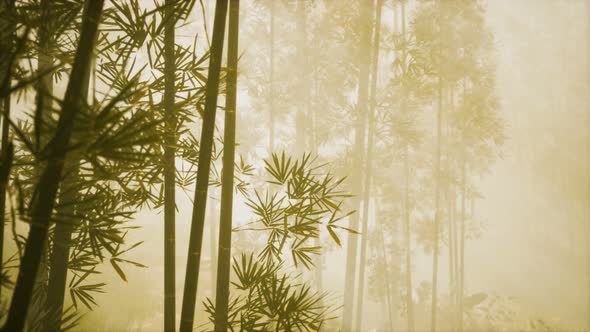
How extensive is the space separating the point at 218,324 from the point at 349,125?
4.73 metres

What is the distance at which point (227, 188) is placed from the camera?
4.41 feet

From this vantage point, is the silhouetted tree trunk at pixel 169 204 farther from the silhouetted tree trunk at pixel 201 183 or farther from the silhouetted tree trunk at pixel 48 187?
the silhouetted tree trunk at pixel 48 187

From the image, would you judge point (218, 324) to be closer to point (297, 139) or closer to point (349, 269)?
point (349, 269)

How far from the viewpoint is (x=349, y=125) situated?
18.4 feet

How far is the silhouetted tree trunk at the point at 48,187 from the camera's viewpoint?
720 mm

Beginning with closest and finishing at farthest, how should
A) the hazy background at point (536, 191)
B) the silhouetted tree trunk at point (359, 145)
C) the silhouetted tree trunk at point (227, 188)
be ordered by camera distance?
the silhouetted tree trunk at point (227, 188) → the silhouetted tree trunk at point (359, 145) → the hazy background at point (536, 191)

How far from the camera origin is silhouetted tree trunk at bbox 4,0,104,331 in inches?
28.4

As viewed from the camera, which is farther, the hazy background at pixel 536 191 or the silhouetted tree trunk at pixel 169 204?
the hazy background at pixel 536 191

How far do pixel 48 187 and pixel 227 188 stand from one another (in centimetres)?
67

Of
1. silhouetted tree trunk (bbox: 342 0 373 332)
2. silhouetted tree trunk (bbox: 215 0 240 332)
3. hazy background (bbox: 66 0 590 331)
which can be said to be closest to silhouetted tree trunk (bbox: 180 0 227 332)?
silhouetted tree trunk (bbox: 215 0 240 332)

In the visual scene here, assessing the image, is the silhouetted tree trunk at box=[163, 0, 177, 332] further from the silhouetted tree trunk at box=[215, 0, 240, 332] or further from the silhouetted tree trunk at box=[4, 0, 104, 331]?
the silhouetted tree trunk at box=[4, 0, 104, 331]

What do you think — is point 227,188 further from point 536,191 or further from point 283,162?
point 536,191

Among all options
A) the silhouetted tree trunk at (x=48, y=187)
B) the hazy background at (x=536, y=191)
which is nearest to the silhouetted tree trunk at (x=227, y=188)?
the silhouetted tree trunk at (x=48, y=187)

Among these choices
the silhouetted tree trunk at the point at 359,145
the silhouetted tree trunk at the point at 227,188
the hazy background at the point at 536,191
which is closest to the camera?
the silhouetted tree trunk at the point at 227,188
